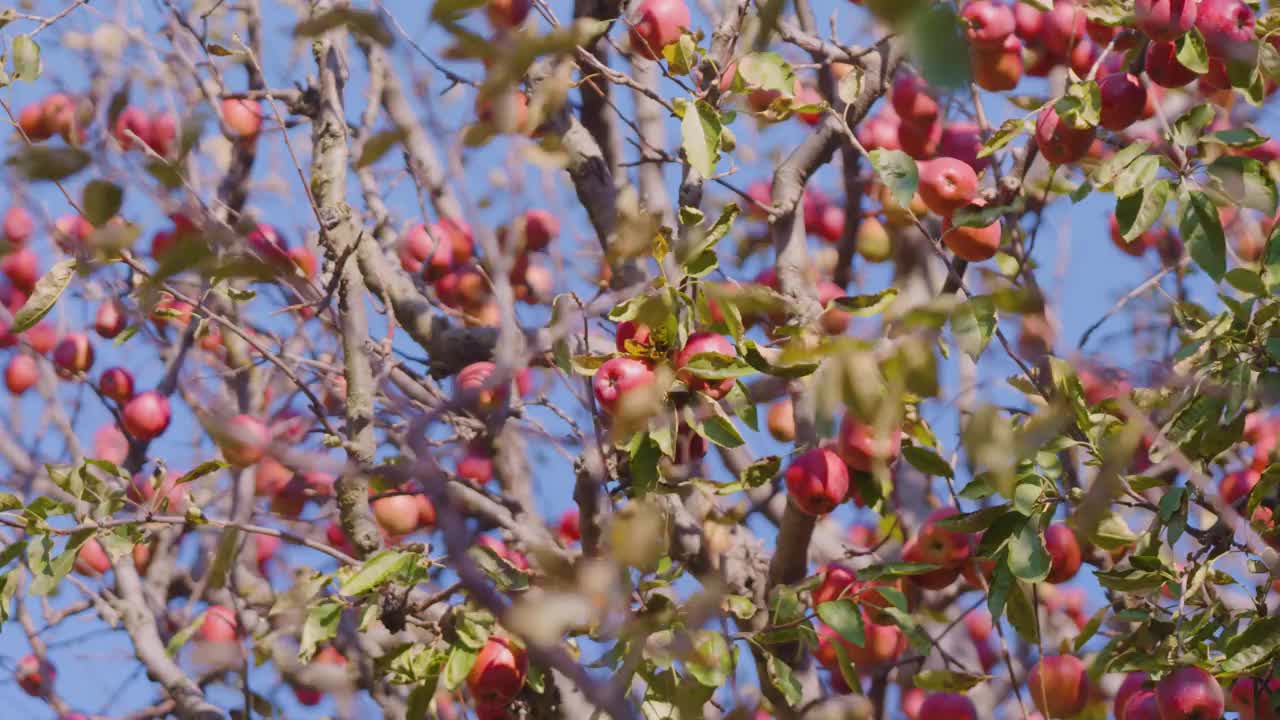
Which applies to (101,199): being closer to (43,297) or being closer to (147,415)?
(43,297)

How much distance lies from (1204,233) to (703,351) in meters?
0.81

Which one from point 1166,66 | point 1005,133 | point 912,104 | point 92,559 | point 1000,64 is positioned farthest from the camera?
point 92,559

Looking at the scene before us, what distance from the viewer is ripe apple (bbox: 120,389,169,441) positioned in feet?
11.3

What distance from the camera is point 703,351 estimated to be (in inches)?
72.9

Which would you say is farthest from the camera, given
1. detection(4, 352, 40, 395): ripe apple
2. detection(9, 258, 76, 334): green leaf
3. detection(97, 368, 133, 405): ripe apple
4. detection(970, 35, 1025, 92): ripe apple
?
detection(4, 352, 40, 395): ripe apple

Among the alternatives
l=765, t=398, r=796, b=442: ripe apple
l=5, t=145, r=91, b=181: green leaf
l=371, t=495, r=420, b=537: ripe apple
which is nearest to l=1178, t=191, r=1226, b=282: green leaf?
l=765, t=398, r=796, b=442: ripe apple

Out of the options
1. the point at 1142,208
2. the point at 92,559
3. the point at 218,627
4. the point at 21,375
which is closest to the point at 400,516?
the point at 218,627

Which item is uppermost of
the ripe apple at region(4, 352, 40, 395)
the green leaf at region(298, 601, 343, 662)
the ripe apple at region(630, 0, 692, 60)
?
the ripe apple at region(4, 352, 40, 395)

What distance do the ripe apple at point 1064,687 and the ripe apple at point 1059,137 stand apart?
970 millimetres

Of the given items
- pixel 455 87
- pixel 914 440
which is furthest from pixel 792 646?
pixel 455 87

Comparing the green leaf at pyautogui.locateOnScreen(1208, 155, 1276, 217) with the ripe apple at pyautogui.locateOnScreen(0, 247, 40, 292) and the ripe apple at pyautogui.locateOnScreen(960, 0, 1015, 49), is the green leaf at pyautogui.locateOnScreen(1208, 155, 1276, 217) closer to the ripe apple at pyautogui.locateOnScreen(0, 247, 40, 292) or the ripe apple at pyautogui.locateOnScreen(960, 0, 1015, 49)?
the ripe apple at pyautogui.locateOnScreen(960, 0, 1015, 49)

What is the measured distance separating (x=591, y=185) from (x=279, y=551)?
1.38 metres

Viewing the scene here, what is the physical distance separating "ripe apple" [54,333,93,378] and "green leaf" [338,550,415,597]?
2111 mm

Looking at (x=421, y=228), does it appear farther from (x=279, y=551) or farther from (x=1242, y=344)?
(x=1242, y=344)
